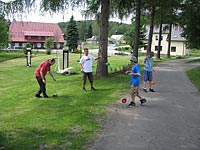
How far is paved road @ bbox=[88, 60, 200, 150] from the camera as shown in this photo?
19.8ft

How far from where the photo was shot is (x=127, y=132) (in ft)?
22.5

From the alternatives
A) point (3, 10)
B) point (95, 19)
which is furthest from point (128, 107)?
point (95, 19)

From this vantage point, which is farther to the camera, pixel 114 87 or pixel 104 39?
pixel 104 39

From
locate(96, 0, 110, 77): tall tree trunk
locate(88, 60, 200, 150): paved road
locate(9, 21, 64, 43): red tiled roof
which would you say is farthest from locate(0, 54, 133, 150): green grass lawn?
locate(9, 21, 64, 43): red tiled roof

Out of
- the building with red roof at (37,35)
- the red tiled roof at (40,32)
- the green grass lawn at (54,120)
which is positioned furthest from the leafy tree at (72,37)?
the green grass lawn at (54,120)

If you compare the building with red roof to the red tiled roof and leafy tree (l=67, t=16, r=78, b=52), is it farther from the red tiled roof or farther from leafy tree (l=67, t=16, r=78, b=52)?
leafy tree (l=67, t=16, r=78, b=52)

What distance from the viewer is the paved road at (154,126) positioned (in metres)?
6.03

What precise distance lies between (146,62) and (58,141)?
7608 mm

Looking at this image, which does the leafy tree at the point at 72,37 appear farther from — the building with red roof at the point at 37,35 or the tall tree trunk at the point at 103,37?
the tall tree trunk at the point at 103,37

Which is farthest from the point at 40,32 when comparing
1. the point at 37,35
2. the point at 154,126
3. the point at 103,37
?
the point at 154,126

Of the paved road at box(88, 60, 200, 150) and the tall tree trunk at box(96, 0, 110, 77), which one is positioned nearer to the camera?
the paved road at box(88, 60, 200, 150)

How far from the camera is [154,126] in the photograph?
293 inches

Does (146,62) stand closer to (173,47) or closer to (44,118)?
(44,118)

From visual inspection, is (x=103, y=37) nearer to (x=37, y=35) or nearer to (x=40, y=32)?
(x=37, y=35)
